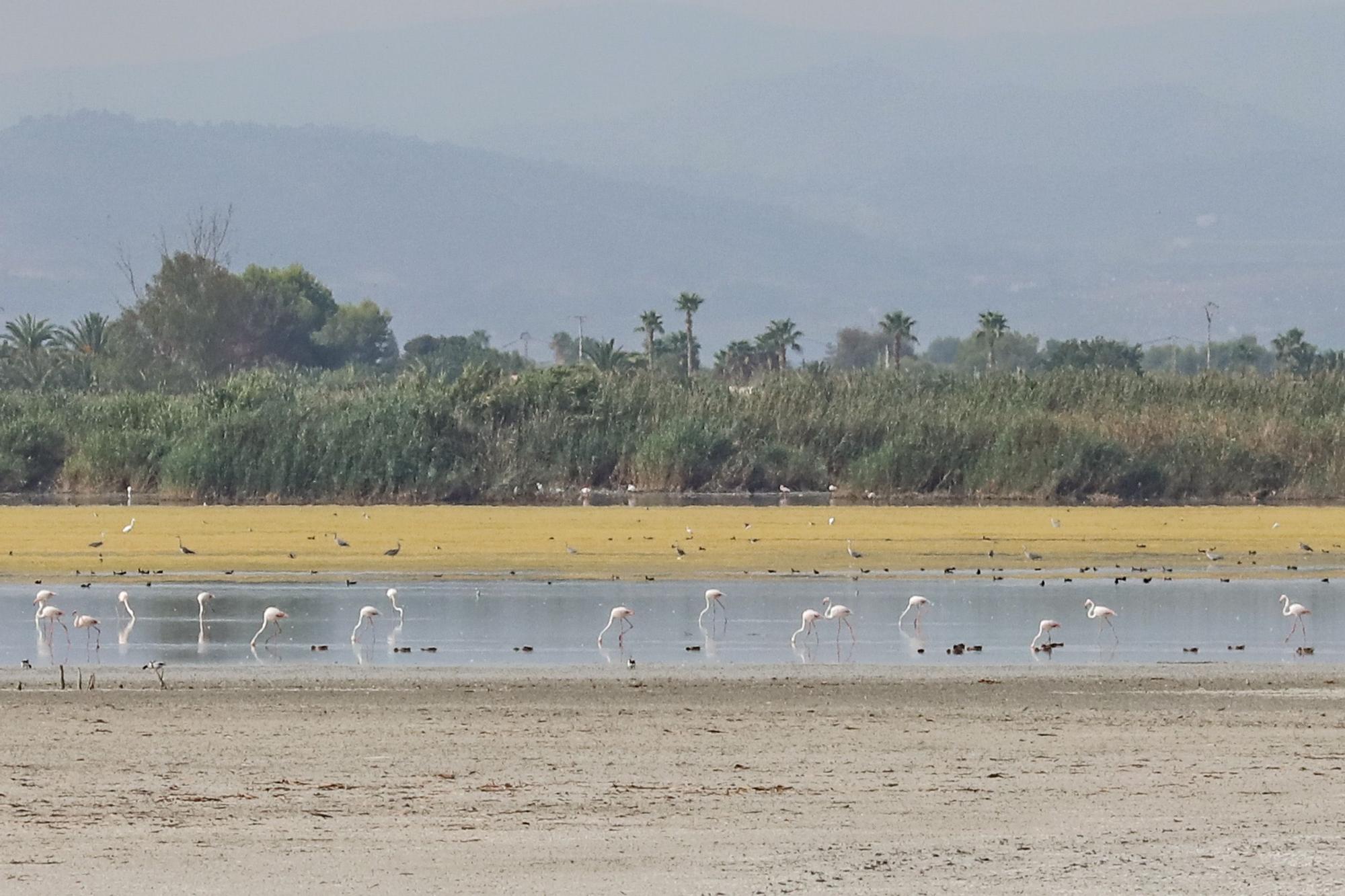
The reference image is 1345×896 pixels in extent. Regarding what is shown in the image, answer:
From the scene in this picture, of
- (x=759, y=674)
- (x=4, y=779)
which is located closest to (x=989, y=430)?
(x=759, y=674)

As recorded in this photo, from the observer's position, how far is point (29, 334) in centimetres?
10256

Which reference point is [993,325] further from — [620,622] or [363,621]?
[363,621]

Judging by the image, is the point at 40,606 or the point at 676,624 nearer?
the point at 676,624

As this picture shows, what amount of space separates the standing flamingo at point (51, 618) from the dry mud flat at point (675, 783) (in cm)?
248

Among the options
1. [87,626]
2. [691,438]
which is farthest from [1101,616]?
[691,438]

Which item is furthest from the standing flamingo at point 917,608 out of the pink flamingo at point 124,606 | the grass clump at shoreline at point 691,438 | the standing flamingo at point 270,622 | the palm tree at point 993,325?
the palm tree at point 993,325

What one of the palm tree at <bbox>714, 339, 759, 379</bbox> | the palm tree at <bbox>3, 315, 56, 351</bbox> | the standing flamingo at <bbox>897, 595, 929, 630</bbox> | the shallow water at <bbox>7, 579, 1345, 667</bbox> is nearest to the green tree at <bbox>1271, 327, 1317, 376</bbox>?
the palm tree at <bbox>714, 339, 759, 379</bbox>

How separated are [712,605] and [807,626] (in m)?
2.84

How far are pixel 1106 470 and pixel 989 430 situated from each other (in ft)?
8.87

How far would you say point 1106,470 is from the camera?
44.3 m

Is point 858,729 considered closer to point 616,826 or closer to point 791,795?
point 791,795

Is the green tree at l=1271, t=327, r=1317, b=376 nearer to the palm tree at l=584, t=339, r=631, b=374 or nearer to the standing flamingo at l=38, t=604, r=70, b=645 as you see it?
the palm tree at l=584, t=339, r=631, b=374

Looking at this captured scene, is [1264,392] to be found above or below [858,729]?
above

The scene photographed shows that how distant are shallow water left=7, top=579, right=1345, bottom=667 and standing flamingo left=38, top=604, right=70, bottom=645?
0.13m
